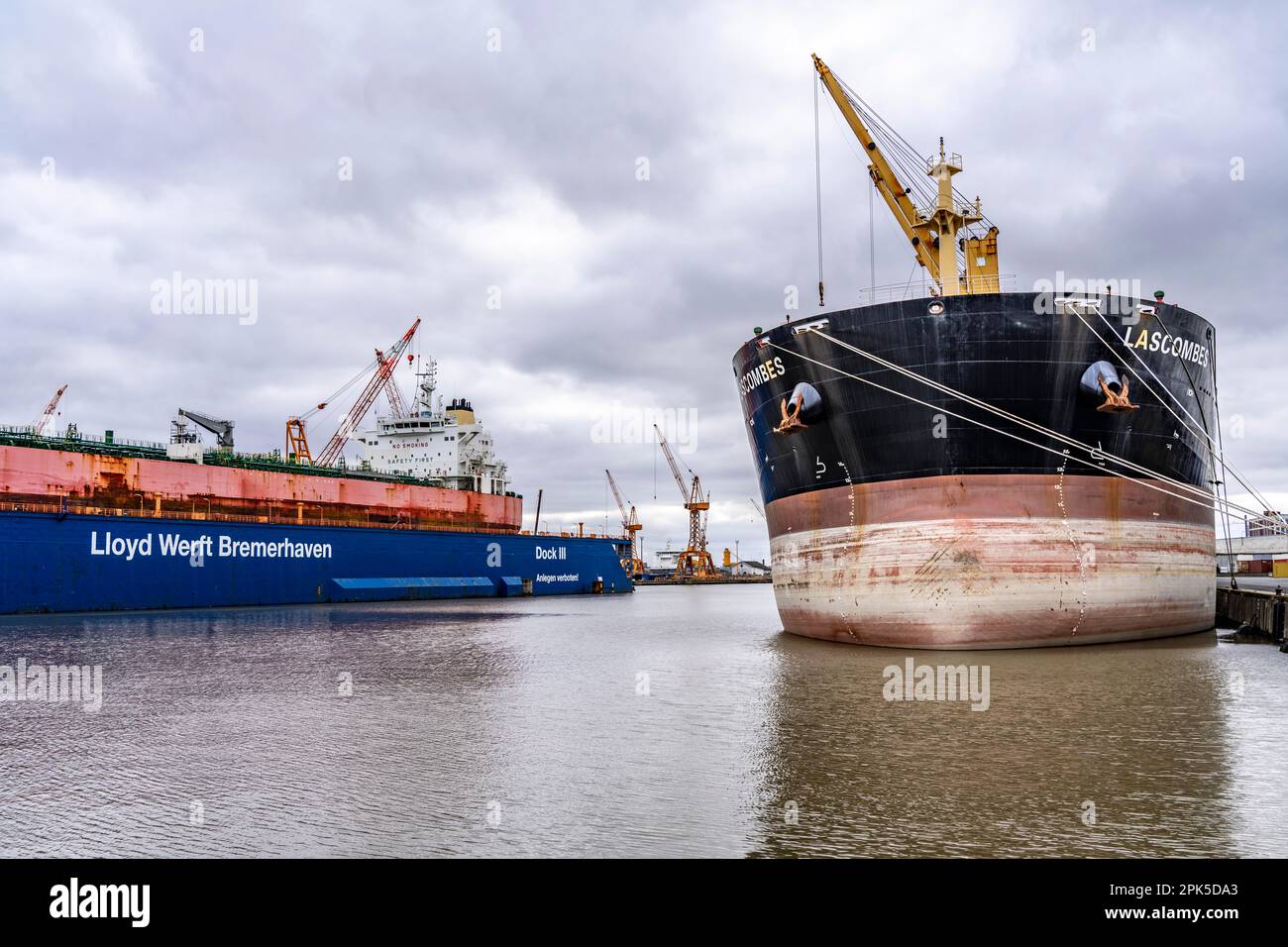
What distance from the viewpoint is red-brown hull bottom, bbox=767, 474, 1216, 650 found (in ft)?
54.4

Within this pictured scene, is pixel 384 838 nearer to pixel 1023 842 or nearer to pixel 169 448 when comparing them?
pixel 1023 842

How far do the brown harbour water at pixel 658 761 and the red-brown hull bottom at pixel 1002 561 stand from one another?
0.72 meters

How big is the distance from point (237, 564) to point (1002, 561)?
32928 millimetres

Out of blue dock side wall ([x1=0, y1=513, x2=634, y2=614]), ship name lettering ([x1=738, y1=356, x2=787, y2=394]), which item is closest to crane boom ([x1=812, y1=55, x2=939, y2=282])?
ship name lettering ([x1=738, y1=356, x2=787, y2=394])

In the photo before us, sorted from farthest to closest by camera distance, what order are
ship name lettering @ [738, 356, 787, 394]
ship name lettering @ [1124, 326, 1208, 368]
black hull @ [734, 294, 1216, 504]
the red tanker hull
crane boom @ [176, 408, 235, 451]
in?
crane boom @ [176, 408, 235, 451]
the red tanker hull
ship name lettering @ [738, 356, 787, 394]
ship name lettering @ [1124, 326, 1208, 368]
black hull @ [734, 294, 1216, 504]

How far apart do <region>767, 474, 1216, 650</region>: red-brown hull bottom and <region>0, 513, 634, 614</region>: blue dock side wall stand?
29.0 m

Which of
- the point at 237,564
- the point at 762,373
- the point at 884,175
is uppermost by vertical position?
the point at 884,175

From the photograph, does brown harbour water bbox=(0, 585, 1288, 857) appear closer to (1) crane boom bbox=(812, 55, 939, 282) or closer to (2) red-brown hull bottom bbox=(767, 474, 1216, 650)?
(2) red-brown hull bottom bbox=(767, 474, 1216, 650)

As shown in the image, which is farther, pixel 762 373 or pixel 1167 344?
pixel 762 373

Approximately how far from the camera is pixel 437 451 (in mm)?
56406

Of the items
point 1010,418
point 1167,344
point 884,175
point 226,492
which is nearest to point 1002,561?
point 1010,418

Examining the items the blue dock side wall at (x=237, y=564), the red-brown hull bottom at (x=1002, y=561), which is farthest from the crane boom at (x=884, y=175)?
the blue dock side wall at (x=237, y=564)

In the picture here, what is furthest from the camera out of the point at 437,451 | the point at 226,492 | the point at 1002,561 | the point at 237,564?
the point at 437,451

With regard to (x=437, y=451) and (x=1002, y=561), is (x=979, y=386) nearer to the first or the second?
(x=1002, y=561)
